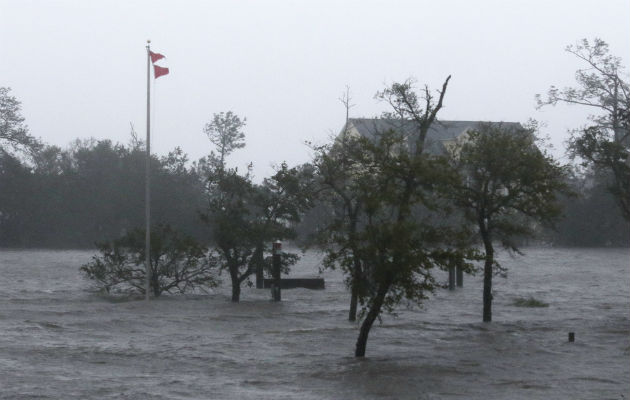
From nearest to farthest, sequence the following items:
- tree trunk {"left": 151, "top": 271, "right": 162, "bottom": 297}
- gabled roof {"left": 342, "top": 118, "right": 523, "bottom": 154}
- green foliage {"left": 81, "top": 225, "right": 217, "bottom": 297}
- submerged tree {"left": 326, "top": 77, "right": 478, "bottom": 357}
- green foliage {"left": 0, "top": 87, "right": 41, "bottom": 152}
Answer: submerged tree {"left": 326, "top": 77, "right": 478, "bottom": 357}, gabled roof {"left": 342, "top": 118, "right": 523, "bottom": 154}, green foliage {"left": 81, "top": 225, "right": 217, "bottom": 297}, tree trunk {"left": 151, "top": 271, "right": 162, "bottom": 297}, green foliage {"left": 0, "top": 87, "right": 41, "bottom": 152}

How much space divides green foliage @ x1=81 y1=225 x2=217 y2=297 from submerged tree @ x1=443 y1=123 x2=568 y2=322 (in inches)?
400

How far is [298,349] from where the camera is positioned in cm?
1888

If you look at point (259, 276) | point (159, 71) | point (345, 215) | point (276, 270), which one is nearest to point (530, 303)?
point (276, 270)

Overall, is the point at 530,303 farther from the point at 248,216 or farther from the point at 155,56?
the point at 155,56

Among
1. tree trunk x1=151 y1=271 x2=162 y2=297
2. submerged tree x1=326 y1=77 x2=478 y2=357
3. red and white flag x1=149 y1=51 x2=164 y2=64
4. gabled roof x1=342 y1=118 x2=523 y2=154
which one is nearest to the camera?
submerged tree x1=326 y1=77 x2=478 y2=357

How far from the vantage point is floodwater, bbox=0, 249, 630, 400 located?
1410 centimetres

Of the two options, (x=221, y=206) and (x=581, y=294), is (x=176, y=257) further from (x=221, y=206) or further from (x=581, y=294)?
(x=581, y=294)

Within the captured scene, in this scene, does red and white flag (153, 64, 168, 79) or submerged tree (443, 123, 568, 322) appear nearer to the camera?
submerged tree (443, 123, 568, 322)

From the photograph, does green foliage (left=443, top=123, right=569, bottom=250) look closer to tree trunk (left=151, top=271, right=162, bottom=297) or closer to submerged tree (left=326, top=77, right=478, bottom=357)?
submerged tree (left=326, top=77, right=478, bottom=357)

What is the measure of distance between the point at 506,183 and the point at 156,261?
12.5 metres

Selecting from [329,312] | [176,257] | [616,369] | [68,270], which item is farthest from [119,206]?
[616,369]

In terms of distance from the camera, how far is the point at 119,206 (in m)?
81.6

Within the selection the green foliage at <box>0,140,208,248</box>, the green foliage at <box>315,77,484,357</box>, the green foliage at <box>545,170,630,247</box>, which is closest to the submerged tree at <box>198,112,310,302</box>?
the green foliage at <box>315,77,484,357</box>

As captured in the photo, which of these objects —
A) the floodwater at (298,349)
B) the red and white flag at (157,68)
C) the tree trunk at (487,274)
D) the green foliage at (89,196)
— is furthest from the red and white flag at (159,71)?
the green foliage at (89,196)
